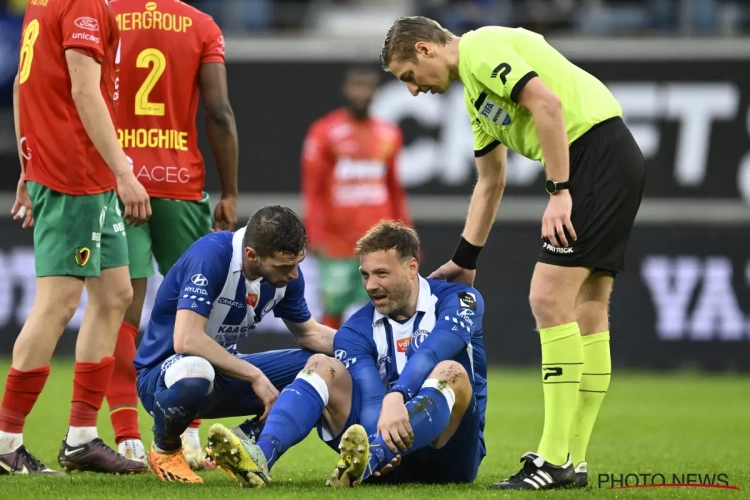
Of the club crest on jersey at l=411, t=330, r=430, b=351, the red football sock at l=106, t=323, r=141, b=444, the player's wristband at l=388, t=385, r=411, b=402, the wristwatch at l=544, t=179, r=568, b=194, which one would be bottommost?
the red football sock at l=106, t=323, r=141, b=444

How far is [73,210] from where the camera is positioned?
17.7ft

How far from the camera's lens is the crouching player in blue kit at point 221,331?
4.95 meters

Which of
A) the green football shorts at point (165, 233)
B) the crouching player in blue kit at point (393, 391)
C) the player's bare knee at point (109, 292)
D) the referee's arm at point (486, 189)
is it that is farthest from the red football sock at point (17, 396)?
the referee's arm at point (486, 189)

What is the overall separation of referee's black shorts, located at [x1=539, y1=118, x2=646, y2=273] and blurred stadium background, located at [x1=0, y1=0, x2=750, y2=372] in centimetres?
712

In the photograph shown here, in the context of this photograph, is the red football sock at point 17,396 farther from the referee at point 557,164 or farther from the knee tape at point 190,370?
the referee at point 557,164

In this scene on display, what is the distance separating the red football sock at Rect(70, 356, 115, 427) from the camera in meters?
5.49

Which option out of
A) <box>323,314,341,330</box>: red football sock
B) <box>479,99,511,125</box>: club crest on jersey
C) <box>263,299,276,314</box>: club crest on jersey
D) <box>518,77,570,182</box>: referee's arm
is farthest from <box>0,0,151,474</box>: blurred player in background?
<box>323,314,341,330</box>: red football sock

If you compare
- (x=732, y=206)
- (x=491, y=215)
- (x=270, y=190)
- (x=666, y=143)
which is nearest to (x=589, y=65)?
(x=666, y=143)

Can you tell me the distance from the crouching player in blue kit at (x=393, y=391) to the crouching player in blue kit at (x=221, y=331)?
0.97ft

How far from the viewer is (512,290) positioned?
12375 millimetres

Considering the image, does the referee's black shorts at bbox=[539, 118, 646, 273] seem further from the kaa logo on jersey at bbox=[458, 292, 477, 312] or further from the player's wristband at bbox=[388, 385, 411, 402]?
the player's wristband at bbox=[388, 385, 411, 402]

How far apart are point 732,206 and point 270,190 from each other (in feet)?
16.3

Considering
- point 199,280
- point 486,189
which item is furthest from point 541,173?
point 199,280

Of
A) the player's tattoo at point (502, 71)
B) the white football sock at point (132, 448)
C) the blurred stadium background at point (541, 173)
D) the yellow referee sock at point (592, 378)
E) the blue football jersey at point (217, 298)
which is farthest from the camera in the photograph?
the blurred stadium background at point (541, 173)
